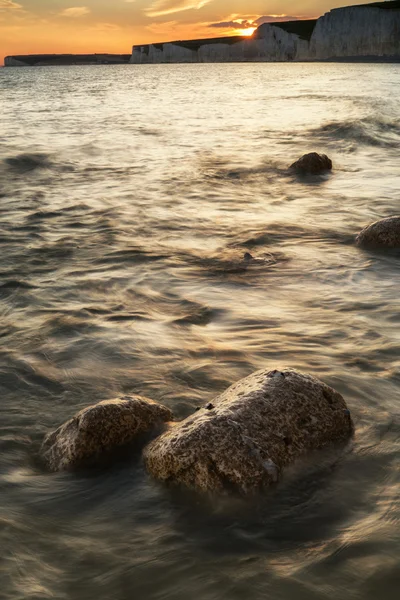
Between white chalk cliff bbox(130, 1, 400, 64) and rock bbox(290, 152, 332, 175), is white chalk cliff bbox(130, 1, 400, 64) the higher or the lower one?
the higher one

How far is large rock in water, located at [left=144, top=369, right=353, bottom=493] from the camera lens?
354cm

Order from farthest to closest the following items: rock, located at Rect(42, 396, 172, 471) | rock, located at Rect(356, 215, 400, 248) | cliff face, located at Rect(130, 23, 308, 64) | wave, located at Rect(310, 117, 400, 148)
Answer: cliff face, located at Rect(130, 23, 308, 64) → wave, located at Rect(310, 117, 400, 148) → rock, located at Rect(356, 215, 400, 248) → rock, located at Rect(42, 396, 172, 471)

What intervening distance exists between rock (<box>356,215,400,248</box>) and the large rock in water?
449cm

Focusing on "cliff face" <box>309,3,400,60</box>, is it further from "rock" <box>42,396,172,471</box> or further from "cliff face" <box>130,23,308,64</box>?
"rock" <box>42,396,172,471</box>

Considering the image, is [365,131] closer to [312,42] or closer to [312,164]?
[312,164]

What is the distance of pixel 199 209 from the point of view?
10.8 meters

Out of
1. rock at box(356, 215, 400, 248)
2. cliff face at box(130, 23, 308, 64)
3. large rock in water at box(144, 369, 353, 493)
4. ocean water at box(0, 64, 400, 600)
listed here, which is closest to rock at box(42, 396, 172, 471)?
ocean water at box(0, 64, 400, 600)

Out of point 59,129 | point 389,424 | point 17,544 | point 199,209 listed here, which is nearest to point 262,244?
point 199,209

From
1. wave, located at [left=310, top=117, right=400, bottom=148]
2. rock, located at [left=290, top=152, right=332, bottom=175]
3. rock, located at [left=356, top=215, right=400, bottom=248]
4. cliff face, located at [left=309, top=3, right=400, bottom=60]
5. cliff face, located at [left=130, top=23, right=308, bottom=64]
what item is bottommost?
rock, located at [left=356, top=215, right=400, bottom=248]

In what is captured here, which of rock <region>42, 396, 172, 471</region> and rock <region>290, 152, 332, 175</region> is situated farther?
rock <region>290, 152, 332, 175</region>

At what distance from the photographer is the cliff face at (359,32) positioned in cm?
9956

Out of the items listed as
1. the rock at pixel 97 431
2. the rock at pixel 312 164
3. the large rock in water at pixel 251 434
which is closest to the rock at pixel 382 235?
the large rock in water at pixel 251 434

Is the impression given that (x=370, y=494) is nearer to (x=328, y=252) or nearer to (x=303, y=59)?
(x=328, y=252)

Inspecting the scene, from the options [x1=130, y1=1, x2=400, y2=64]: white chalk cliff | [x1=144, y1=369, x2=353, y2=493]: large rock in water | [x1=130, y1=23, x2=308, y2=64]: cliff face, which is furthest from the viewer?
[x1=130, y1=23, x2=308, y2=64]: cliff face
